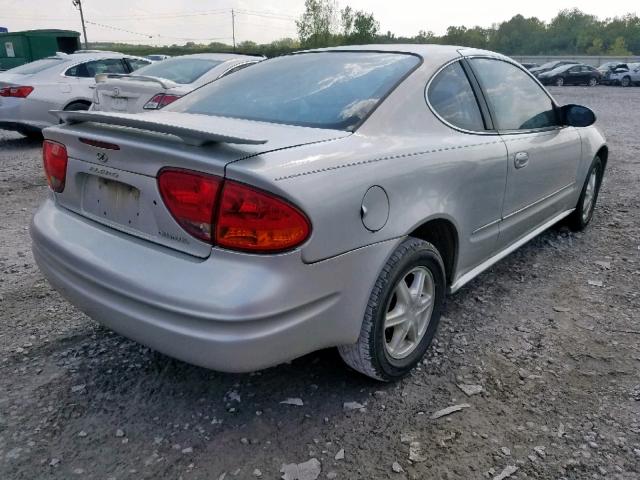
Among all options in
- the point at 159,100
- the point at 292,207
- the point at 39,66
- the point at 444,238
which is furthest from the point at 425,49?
the point at 39,66

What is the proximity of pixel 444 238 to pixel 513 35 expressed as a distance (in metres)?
103

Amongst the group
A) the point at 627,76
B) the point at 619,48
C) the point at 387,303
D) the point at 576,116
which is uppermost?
the point at 576,116

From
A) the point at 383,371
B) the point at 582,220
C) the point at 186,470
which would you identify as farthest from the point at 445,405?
the point at 582,220

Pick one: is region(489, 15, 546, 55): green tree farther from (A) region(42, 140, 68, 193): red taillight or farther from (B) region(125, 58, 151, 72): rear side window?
(A) region(42, 140, 68, 193): red taillight

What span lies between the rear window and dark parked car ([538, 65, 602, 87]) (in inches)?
1221

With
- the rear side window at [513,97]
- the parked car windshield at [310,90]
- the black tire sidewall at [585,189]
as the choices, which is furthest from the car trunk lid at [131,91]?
the black tire sidewall at [585,189]

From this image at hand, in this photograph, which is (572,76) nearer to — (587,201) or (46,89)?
(46,89)

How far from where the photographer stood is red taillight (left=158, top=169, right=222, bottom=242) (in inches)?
70.0

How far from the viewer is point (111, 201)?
2104 mm

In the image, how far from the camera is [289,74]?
9.34 feet

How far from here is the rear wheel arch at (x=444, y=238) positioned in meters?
2.49

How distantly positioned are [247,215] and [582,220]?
3809 mm

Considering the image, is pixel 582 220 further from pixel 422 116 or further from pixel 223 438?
pixel 223 438

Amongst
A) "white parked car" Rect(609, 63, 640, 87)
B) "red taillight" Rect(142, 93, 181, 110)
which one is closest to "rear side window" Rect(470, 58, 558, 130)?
"red taillight" Rect(142, 93, 181, 110)
